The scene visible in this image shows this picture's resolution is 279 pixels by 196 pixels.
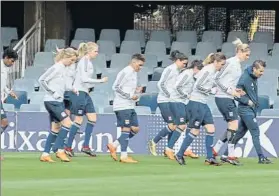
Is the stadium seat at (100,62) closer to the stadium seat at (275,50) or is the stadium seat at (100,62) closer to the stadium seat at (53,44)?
the stadium seat at (53,44)

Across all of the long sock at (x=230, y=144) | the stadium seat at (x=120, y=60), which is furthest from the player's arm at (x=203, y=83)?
the stadium seat at (x=120, y=60)

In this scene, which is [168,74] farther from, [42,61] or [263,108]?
[42,61]

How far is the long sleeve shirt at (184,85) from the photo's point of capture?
1661 centimetres

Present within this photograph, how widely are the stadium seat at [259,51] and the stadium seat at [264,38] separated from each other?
1092 mm

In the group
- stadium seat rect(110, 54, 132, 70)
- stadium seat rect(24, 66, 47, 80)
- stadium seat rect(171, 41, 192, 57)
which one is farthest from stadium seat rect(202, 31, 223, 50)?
stadium seat rect(24, 66, 47, 80)

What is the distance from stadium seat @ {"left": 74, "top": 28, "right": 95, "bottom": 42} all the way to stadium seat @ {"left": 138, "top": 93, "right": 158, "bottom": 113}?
4142mm

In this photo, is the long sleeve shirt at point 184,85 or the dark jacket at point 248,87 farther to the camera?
the long sleeve shirt at point 184,85

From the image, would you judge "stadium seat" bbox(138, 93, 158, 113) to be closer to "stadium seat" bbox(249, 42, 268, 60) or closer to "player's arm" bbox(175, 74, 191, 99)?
"stadium seat" bbox(249, 42, 268, 60)

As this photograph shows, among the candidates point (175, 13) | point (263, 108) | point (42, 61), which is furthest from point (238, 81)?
point (175, 13)

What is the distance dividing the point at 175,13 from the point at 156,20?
1.74 feet

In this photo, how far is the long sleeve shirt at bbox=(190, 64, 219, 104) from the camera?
15.7m

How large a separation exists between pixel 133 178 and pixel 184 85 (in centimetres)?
359

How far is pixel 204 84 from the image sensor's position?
15797mm

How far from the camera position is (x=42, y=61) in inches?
917
